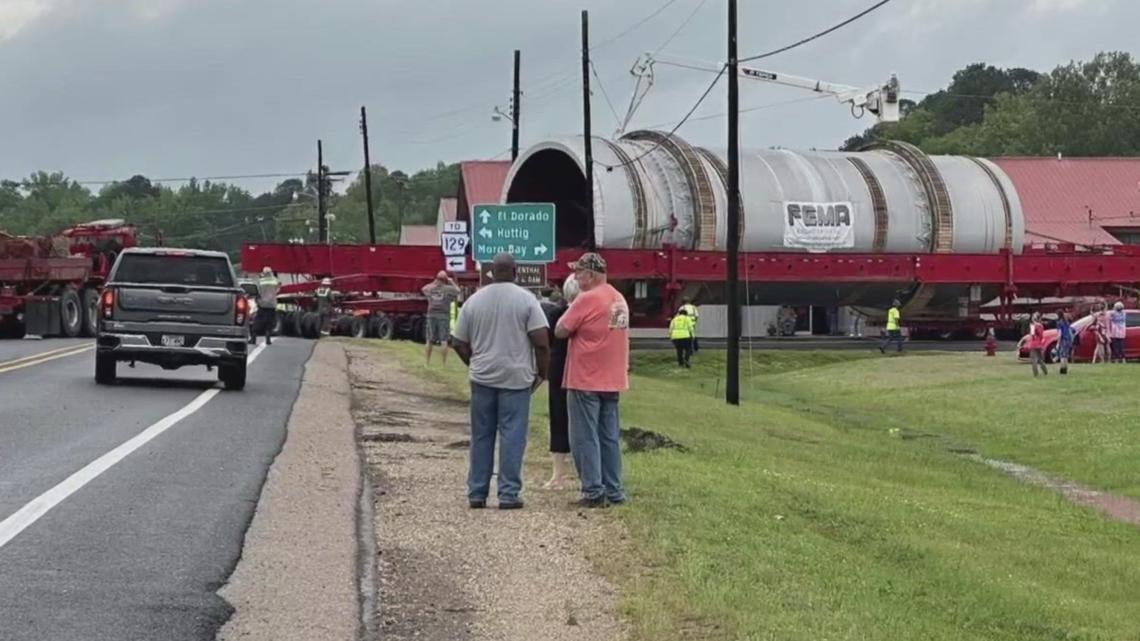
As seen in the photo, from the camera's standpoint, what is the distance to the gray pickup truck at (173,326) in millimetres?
22172

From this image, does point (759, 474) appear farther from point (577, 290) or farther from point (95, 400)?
point (95, 400)

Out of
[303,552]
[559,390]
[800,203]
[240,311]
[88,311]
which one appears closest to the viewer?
[303,552]

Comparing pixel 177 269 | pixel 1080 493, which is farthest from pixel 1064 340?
pixel 177 269

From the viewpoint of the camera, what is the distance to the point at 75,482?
12688mm

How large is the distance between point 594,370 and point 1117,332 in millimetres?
31009

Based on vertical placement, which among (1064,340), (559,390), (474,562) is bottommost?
(1064,340)

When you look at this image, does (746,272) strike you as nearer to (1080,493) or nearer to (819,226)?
(819,226)

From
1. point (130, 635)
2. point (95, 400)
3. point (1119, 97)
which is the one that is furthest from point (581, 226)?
point (1119, 97)

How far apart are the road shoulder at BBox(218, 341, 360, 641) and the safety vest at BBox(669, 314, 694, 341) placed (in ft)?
84.9

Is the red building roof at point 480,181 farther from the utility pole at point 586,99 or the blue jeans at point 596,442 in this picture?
the blue jeans at point 596,442

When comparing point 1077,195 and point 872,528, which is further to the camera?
point 1077,195

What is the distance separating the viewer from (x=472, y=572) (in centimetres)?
970

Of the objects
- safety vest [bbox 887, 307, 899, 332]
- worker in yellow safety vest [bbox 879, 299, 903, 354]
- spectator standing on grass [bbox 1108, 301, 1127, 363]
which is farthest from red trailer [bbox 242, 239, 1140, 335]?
spectator standing on grass [bbox 1108, 301, 1127, 363]

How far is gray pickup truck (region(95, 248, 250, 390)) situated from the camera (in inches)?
873
